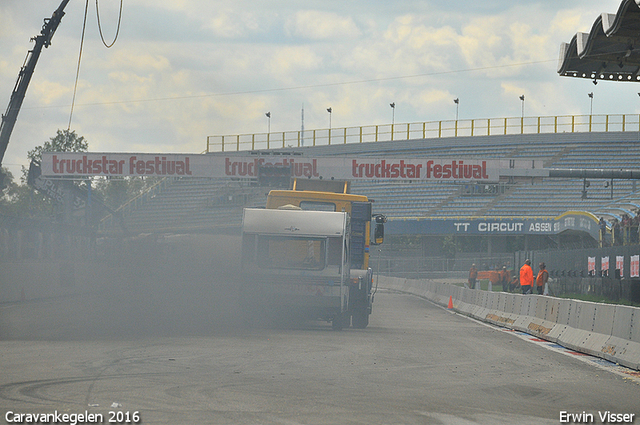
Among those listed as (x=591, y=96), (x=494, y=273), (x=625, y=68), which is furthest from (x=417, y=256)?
(x=625, y=68)

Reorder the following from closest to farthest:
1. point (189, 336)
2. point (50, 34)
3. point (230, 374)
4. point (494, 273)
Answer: point (230, 374) → point (189, 336) → point (50, 34) → point (494, 273)

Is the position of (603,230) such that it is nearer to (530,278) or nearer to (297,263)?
(530,278)

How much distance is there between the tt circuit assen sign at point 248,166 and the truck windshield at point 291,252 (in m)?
24.1

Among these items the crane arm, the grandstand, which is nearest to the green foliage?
the grandstand

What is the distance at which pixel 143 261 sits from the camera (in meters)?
56.5

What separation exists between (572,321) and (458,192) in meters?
51.3

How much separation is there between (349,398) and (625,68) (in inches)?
414

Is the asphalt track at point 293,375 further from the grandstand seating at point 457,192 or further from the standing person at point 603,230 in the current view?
the grandstand seating at point 457,192

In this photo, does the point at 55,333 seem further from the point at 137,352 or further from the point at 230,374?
the point at 230,374

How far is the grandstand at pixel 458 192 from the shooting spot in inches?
2544

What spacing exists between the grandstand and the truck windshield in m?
44.7

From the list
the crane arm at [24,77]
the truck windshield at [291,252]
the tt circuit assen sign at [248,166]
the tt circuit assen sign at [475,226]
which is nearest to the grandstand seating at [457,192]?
Result: the tt circuit assen sign at [475,226]

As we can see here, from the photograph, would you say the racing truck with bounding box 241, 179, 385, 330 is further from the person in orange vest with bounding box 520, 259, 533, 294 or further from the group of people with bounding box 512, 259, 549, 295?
the person in orange vest with bounding box 520, 259, 533, 294

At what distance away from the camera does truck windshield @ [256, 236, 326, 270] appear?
1892 cm
